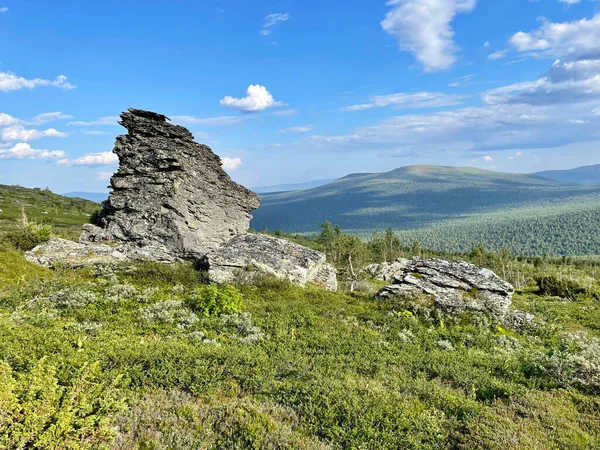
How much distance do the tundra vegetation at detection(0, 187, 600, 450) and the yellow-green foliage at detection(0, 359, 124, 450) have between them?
3 cm

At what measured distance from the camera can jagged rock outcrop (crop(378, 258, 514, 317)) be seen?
71.7 ft

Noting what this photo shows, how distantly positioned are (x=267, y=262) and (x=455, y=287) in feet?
45.5

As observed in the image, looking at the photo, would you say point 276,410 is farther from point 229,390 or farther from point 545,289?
point 545,289

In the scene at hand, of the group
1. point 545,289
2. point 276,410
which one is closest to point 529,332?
point 276,410

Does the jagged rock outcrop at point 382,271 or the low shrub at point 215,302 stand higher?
the low shrub at point 215,302

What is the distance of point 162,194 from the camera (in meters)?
28.6

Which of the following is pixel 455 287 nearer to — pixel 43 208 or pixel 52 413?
pixel 52 413

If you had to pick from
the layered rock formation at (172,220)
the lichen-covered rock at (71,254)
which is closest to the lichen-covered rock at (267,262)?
the layered rock formation at (172,220)

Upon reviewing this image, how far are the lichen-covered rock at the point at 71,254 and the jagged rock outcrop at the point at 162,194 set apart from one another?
1752 millimetres

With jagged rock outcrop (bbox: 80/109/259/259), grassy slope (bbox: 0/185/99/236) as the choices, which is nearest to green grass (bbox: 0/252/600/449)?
jagged rock outcrop (bbox: 80/109/259/259)

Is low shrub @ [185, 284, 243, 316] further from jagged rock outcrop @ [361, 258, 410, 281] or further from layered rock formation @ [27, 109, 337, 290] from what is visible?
jagged rock outcrop @ [361, 258, 410, 281]

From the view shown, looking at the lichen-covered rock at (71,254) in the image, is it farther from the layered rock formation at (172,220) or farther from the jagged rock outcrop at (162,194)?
the jagged rock outcrop at (162,194)

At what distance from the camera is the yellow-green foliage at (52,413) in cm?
589

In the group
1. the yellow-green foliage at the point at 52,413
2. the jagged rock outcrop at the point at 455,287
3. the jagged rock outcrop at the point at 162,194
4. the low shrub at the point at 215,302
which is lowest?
the jagged rock outcrop at the point at 455,287
